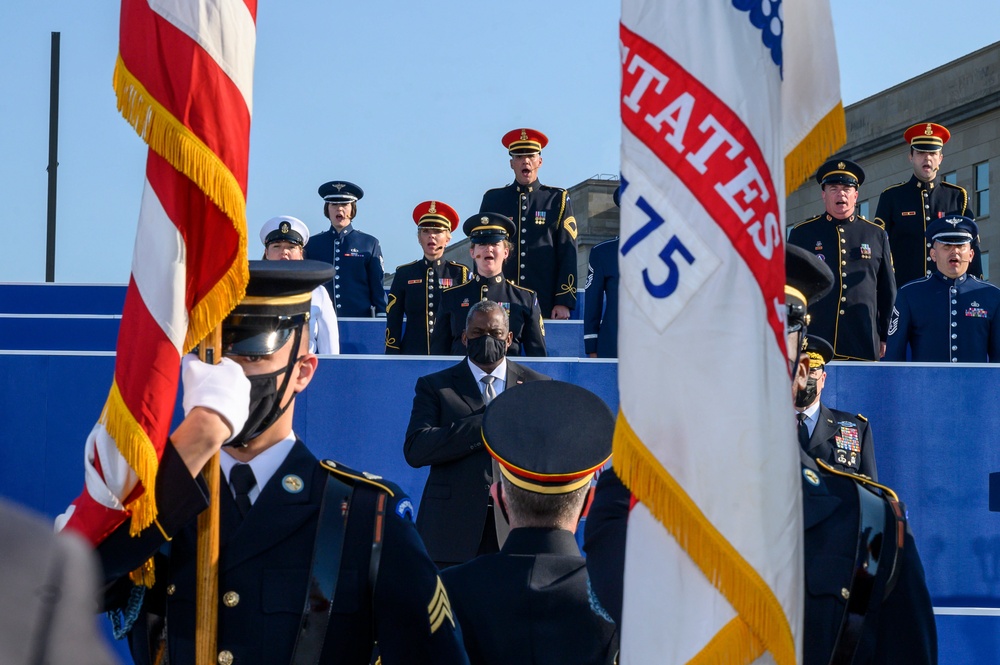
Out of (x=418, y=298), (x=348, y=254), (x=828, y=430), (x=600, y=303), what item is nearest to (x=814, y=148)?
(x=828, y=430)

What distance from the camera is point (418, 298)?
10.6 m

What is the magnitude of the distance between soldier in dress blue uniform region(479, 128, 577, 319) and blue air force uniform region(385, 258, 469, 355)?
3.10ft

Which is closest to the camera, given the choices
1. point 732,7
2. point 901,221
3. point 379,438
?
point 732,7

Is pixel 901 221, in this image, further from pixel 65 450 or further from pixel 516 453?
pixel 516 453

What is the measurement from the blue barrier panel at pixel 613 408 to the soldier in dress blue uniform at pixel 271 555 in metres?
4.62

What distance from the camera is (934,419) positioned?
742cm

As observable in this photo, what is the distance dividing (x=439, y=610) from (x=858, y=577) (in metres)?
0.85

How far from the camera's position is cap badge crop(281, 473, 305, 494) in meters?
2.79

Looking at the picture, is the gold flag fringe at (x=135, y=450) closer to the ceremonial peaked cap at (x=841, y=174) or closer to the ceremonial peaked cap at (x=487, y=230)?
the ceremonial peaked cap at (x=487, y=230)

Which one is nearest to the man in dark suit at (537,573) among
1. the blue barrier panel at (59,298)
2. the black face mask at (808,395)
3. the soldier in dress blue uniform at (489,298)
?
the black face mask at (808,395)

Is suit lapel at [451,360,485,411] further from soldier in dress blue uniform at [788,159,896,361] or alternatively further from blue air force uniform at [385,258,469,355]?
soldier in dress blue uniform at [788,159,896,361]

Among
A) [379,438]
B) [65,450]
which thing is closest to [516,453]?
[379,438]

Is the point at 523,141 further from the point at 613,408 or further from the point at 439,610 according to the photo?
the point at 439,610

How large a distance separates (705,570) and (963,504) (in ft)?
16.1
